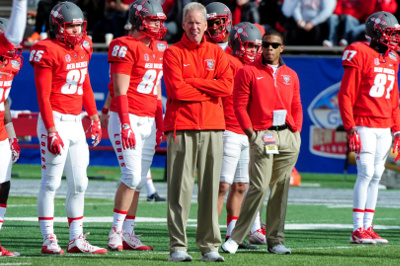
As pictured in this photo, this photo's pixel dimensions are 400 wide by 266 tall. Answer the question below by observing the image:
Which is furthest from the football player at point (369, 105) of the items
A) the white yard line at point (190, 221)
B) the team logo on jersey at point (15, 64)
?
the team logo on jersey at point (15, 64)

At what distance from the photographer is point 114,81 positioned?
7.10 m

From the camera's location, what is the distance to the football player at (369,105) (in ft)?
26.3

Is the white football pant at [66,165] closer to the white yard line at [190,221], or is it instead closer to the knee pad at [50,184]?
the knee pad at [50,184]

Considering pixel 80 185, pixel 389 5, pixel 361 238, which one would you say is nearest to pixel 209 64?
pixel 80 185

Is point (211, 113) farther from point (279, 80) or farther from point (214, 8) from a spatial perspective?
point (214, 8)

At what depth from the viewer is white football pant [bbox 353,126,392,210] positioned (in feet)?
26.3

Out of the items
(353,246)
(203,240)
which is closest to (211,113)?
(203,240)

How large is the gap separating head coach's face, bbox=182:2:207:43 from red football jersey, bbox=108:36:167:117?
2.91 feet

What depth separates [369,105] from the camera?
810 cm

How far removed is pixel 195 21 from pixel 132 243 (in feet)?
6.60

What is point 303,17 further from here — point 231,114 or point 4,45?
point 4,45

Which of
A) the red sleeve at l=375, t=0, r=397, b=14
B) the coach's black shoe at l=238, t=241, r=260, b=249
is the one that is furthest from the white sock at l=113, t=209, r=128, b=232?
the red sleeve at l=375, t=0, r=397, b=14

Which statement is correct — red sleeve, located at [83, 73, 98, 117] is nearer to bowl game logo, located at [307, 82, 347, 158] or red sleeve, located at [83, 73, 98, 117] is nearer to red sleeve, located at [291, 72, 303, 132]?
red sleeve, located at [291, 72, 303, 132]

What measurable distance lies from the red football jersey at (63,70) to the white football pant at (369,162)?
267 cm
